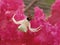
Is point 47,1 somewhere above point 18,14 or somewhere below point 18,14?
below

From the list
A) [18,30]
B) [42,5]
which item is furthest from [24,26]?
[42,5]

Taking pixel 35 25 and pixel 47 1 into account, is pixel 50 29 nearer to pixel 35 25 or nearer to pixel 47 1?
pixel 35 25

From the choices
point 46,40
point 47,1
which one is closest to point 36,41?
point 46,40

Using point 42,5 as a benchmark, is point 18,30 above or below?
above

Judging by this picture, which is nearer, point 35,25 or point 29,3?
point 35,25

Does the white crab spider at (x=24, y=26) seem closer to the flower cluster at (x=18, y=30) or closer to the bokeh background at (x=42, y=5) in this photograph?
the flower cluster at (x=18, y=30)

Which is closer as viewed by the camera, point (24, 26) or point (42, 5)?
point (24, 26)

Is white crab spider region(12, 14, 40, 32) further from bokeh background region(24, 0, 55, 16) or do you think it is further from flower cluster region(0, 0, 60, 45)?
bokeh background region(24, 0, 55, 16)

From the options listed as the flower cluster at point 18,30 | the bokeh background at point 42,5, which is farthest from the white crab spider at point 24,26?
the bokeh background at point 42,5

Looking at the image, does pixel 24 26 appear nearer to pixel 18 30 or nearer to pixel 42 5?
pixel 18 30
